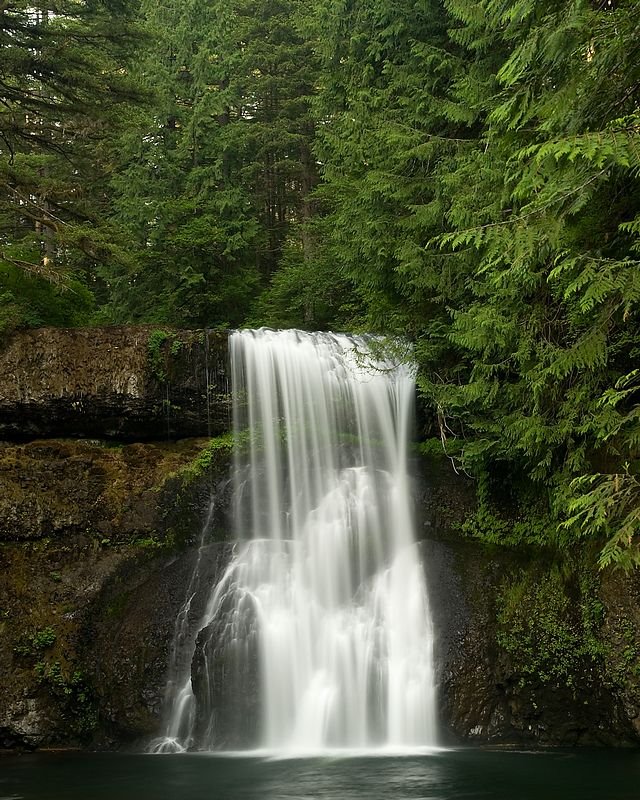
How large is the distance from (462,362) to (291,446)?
3053 millimetres

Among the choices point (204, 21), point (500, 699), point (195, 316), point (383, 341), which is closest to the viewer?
point (500, 699)

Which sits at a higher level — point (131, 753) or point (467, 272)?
point (467, 272)

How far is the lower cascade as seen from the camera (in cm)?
971

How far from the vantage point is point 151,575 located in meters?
11.4

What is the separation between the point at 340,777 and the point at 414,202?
8583mm

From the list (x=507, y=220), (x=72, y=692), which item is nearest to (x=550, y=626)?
(x=507, y=220)

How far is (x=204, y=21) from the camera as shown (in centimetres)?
2036

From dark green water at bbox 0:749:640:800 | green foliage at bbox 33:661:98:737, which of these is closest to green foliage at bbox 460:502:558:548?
dark green water at bbox 0:749:640:800

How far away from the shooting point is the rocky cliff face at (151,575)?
31.2ft

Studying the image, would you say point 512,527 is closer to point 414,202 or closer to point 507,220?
point 507,220

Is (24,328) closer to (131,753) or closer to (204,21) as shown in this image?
(131,753)

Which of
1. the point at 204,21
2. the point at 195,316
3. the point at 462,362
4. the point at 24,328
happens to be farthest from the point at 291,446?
the point at 204,21

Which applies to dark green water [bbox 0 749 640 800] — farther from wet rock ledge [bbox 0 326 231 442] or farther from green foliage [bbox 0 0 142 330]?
green foliage [bbox 0 0 142 330]

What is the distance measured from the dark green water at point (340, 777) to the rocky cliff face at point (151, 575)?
0.76 m
